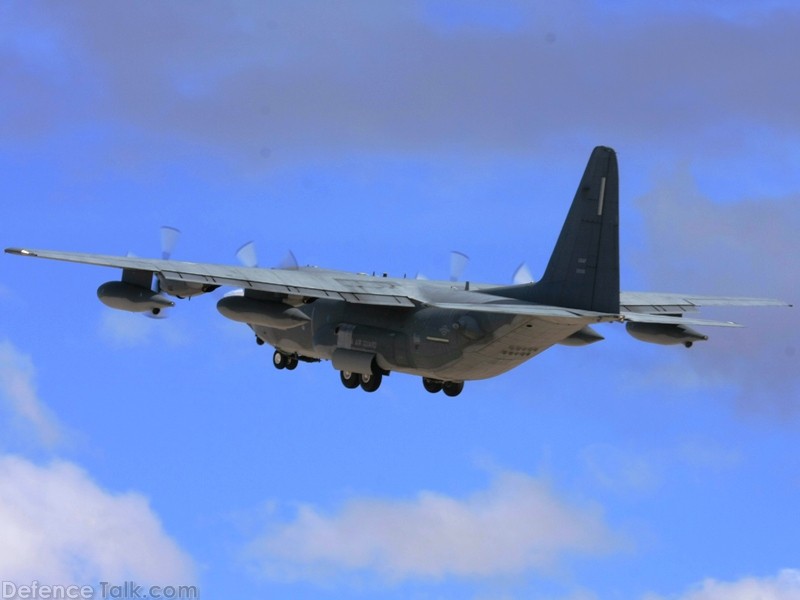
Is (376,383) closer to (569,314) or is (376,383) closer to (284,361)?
(284,361)

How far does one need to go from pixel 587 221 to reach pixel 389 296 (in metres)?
8.34

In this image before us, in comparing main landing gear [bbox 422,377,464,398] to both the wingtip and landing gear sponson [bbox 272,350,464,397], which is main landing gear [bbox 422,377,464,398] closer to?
landing gear sponson [bbox 272,350,464,397]

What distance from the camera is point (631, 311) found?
7094 centimetres

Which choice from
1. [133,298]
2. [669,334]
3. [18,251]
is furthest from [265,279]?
[669,334]

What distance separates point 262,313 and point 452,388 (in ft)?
30.3

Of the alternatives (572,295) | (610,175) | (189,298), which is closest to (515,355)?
(572,295)

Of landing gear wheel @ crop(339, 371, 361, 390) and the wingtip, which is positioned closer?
the wingtip

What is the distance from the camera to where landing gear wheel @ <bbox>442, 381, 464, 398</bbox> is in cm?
7131

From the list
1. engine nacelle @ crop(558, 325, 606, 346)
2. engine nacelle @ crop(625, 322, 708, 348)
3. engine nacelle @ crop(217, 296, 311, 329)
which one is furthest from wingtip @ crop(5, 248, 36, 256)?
engine nacelle @ crop(625, 322, 708, 348)

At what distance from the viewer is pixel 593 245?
64.4m

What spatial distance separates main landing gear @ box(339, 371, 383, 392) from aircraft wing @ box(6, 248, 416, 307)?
11.3 ft

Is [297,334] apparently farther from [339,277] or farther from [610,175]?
[610,175]

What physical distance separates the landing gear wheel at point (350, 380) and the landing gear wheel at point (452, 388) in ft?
11.6

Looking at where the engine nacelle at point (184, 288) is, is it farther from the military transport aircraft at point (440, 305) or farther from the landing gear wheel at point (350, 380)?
the landing gear wheel at point (350, 380)
